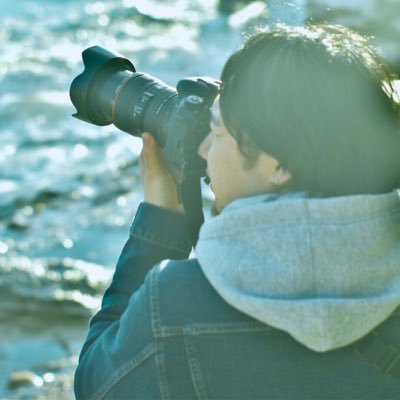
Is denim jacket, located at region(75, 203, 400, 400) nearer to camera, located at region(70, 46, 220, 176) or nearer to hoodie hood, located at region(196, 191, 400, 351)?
hoodie hood, located at region(196, 191, 400, 351)

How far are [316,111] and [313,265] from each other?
0.20m

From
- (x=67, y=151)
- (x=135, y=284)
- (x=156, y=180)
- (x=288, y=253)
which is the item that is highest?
(x=288, y=253)

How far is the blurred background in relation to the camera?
150 inches

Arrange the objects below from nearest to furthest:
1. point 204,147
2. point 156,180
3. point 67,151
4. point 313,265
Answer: point 313,265, point 204,147, point 156,180, point 67,151

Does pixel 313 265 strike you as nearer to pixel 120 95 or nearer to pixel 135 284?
pixel 135 284

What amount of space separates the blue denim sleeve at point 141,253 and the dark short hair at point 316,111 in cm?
27

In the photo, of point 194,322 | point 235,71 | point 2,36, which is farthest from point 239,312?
point 2,36

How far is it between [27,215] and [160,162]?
346cm

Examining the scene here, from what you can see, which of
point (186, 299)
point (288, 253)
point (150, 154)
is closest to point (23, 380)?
point (150, 154)

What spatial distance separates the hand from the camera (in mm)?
17

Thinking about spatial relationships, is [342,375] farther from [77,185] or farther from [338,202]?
[77,185]

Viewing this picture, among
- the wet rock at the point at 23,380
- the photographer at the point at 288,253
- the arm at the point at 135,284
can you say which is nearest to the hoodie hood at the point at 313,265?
the photographer at the point at 288,253

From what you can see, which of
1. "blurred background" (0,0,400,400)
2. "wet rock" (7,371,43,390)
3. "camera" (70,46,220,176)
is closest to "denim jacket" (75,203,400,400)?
"camera" (70,46,220,176)

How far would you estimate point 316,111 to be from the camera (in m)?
1.35
